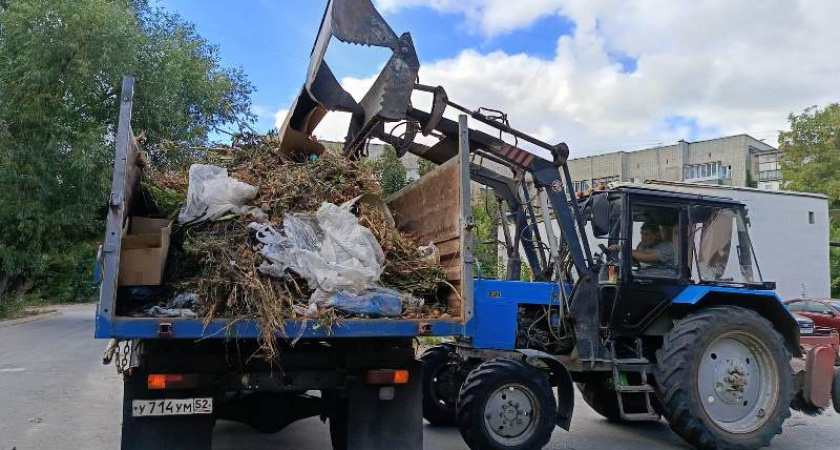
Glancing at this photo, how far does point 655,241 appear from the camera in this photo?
23.2ft

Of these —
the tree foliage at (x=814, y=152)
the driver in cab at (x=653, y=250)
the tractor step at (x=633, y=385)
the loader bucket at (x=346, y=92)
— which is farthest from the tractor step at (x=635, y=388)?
the tree foliage at (x=814, y=152)

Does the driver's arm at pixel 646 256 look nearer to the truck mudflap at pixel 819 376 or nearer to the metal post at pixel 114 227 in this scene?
the truck mudflap at pixel 819 376

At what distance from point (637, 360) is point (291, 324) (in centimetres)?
385

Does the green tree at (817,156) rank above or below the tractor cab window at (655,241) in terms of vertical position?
above

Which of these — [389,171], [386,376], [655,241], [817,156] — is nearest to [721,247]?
[655,241]

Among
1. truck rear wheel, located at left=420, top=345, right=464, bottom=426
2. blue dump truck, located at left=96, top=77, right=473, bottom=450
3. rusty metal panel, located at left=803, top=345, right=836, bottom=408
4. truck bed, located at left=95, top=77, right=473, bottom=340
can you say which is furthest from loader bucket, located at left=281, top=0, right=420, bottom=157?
rusty metal panel, located at left=803, top=345, right=836, bottom=408

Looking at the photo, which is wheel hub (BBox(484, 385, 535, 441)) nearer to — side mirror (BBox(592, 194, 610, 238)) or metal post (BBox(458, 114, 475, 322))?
metal post (BBox(458, 114, 475, 322))

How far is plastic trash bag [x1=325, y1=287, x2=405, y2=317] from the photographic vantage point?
472cm

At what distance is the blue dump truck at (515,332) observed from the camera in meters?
4.88

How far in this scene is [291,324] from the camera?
177 inches

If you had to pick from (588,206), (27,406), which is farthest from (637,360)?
(27,406)

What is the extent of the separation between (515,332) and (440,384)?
1.32 meters

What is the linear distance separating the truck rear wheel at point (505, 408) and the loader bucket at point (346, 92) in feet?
7.65

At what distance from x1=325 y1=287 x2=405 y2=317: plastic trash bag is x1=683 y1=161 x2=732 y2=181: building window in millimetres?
51472
